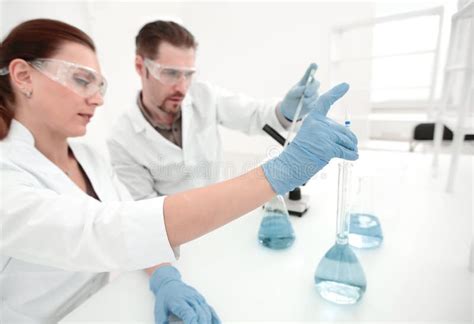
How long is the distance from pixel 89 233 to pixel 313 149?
445mm

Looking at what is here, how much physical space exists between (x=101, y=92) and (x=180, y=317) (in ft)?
2.27

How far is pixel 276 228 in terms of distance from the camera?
2.54 ft

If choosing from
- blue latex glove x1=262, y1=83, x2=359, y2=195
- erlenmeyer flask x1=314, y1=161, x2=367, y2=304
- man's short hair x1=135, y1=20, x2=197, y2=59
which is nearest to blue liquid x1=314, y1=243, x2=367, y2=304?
erlenmeyer flask x1=314, y1=161, x2=367, y2=304

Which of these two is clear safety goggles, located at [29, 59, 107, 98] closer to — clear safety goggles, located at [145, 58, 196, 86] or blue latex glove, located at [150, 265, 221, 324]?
clear safety goggles, located at [145, 58, 196, 86]

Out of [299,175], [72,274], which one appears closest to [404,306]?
[299,175]

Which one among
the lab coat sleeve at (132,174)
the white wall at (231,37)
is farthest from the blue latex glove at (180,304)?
the white wall at (231,37)

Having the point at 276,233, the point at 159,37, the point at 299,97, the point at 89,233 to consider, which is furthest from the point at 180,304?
the point at 159,37

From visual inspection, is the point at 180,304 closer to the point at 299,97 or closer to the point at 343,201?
the point at 343,201

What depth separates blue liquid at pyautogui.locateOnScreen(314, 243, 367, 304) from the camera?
0.56m

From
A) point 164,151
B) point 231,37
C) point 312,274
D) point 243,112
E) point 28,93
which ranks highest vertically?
point 231,37

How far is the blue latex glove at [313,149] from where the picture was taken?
54cm

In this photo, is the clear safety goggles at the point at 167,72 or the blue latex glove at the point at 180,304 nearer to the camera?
the blue latex glove at the point at 180,304

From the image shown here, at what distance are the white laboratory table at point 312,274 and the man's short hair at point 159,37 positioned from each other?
84 centimetres

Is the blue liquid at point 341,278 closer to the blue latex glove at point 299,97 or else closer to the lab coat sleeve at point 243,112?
the blue latex glove at point 299,97
